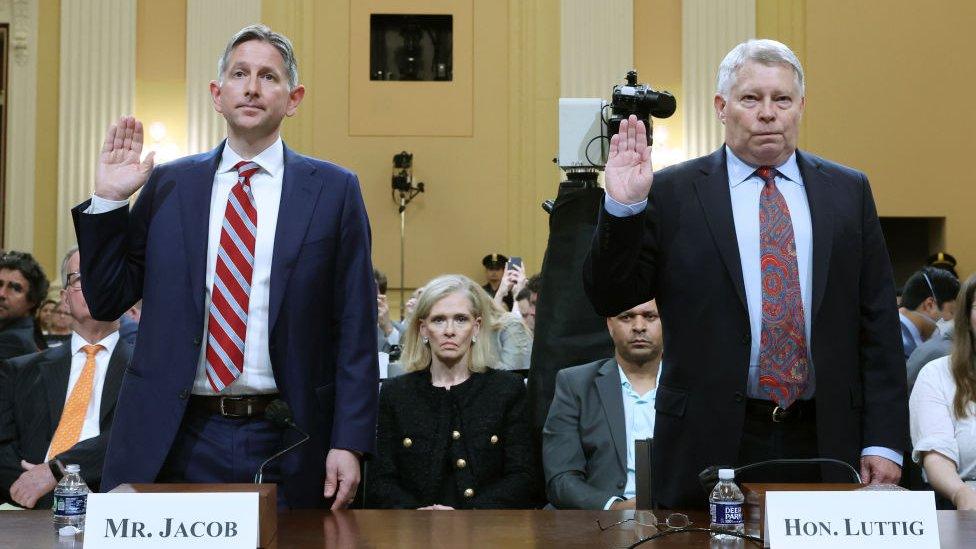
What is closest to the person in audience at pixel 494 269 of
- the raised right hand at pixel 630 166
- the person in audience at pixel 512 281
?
the person in audience at pixel 512 281

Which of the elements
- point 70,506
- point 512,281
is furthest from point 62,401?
point 512,281

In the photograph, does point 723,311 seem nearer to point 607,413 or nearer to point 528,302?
point 607,413

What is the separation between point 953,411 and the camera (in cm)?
398

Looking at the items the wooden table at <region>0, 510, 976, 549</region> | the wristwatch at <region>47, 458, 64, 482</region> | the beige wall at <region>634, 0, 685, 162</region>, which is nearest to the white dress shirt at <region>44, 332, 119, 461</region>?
the wristwatch at <region>47, 458, 64, 482</region>

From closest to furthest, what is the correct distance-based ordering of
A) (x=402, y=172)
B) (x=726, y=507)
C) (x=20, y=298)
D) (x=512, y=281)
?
(x=726, y=507) → (x=20, y=298) → (x=512, y=281) → (x=402, y=172)

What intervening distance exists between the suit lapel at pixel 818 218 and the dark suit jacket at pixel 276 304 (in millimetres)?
952

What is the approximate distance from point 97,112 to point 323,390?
882 centimetres

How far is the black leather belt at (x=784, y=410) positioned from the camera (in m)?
2.51

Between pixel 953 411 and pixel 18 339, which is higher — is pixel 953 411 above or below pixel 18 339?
below

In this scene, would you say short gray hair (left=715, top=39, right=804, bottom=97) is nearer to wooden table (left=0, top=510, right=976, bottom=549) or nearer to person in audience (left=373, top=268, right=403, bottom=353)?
wooden table (left=0, top=510, right=976, bottom=549)

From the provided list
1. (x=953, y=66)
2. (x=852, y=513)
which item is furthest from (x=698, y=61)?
(x=852, y=513)

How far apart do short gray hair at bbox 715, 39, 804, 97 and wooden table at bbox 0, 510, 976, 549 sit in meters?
0.96

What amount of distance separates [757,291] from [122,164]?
1.36 metres

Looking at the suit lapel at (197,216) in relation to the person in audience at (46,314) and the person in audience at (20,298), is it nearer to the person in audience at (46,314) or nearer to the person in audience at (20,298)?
the person in audience at (20,298)
